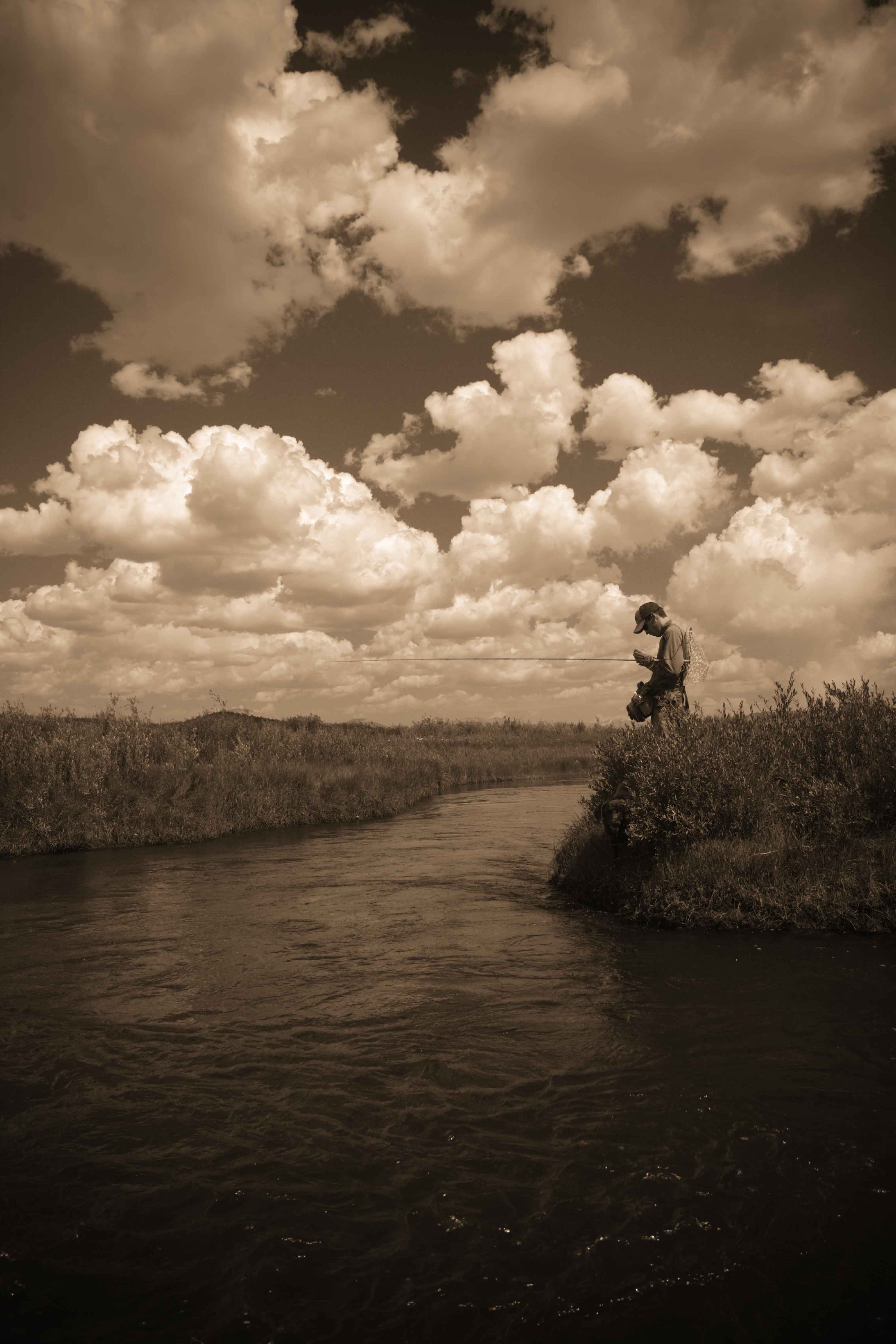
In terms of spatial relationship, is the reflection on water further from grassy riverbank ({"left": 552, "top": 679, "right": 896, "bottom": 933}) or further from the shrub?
the shrub

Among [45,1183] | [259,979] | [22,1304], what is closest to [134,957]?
[259,979]

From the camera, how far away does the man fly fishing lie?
11078 millimetres

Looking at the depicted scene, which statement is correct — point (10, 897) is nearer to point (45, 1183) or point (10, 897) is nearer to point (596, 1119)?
point (45, 1183)

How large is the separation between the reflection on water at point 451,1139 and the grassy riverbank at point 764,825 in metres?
0.56

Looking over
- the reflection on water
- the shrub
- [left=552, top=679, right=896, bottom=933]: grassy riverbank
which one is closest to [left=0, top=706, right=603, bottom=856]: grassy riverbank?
the reflection on water

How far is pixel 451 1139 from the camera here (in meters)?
4.84

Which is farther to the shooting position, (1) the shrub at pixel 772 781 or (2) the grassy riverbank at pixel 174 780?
(2) the grassy riverbank at pixel 174 780

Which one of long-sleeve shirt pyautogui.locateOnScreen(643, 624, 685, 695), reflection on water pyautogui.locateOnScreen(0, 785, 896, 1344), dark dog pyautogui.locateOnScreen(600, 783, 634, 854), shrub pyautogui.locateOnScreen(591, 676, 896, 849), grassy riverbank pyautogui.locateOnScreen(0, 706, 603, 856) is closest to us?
reflection on water pyautogui.locateOnScreen(0, 785, 896, 1344)

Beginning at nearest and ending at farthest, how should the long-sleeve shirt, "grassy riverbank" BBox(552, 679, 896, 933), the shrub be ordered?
1. "grassy riverbank" BBox(552, 679, 896, 933)
2. the shrub
3. the long-sleeve shirt

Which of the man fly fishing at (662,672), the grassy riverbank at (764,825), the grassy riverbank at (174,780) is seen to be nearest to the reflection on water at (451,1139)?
the grassy riverbank at (764,825)

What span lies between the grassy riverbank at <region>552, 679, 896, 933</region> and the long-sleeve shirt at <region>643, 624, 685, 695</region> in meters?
0.72

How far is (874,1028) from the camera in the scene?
622cm

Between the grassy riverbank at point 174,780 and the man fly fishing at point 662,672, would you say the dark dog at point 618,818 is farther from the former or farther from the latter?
the grassy riverbank at point 174,780

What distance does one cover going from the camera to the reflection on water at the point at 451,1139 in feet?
11.6
